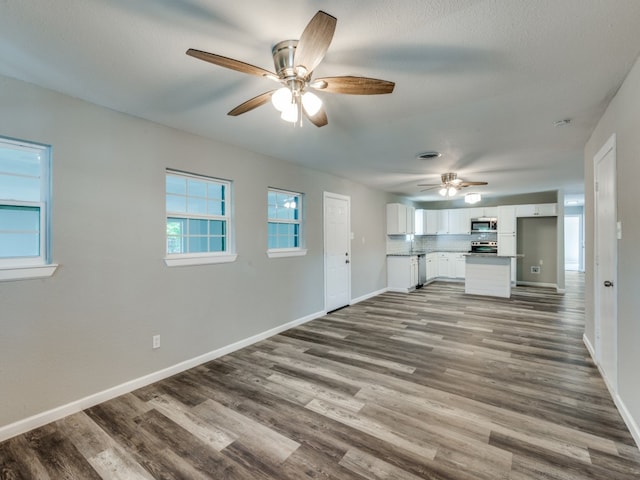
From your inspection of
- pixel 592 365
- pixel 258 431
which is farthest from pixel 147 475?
pixel 592 365

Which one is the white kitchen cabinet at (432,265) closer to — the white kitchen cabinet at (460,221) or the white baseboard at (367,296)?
the white kitchen cabinet at (460,221)

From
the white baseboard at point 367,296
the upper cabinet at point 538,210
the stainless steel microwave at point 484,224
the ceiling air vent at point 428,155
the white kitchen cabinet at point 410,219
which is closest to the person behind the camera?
the ceiling air vent at point 428,155

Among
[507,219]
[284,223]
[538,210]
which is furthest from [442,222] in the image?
[284,223]

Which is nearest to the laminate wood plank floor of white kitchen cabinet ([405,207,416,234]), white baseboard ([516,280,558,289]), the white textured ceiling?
the white textured ceiling

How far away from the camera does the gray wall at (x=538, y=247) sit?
784 cm

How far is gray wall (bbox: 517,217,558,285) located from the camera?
25.7 feet

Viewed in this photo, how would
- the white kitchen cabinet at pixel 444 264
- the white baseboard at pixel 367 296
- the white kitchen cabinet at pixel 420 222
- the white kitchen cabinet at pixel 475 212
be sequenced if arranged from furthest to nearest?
the white kitchen cabinet at pixel 444 264, the white kitchen cabinet at pixel 420 222, the white kitchen cabinet at pixel 475 212, the white baseboard at pixel 367 296

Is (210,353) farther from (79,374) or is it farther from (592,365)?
(592,365)

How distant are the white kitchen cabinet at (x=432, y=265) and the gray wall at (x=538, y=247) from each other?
6.96 ft

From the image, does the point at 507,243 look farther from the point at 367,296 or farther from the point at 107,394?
the point at 107,394

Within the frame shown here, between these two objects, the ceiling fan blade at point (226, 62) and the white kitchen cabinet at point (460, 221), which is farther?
the white kitchen cabinet at point (460, 221)

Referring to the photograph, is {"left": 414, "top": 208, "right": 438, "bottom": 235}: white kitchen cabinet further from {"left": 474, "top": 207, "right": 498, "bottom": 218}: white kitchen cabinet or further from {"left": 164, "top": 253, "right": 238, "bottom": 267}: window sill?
{"left": 164, "top": 253, "right": 238, "bottom": 267}: window sill

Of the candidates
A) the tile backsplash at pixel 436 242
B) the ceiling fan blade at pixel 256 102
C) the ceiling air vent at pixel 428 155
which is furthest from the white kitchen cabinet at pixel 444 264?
the ceiling fan blade at pixel 256 102

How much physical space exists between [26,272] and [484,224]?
357 inches
